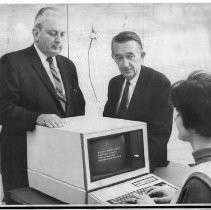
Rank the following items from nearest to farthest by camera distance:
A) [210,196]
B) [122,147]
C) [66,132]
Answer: [210,196]
[66,132]
[122,147]

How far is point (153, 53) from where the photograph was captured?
2.40 metres

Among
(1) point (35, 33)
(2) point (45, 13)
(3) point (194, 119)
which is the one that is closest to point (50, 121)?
(1) point (35, 33)

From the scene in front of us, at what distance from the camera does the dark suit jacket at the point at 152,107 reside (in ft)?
7.68

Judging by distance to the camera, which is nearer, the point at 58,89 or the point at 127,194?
the point at 127,194

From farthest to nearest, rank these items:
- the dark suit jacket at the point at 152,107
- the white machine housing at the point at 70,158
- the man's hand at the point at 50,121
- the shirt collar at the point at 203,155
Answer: the dark suit jacket at the point at 152,107
the man's hand at the point at 50,121
the white machine housing at the point at 70,158
the shirt collar at the point at 203,155

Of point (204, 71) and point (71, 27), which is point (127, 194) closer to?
point (204, 71)

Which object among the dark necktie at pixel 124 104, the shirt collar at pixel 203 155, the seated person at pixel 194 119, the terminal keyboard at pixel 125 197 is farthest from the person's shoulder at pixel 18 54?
the shirt collar at pixel 203 155

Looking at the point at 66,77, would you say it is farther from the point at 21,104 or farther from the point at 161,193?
the point at 161,193

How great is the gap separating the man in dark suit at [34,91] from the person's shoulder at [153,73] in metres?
0.47

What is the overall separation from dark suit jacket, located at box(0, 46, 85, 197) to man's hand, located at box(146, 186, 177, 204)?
70 cm

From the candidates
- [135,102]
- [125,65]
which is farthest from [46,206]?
[125,65]

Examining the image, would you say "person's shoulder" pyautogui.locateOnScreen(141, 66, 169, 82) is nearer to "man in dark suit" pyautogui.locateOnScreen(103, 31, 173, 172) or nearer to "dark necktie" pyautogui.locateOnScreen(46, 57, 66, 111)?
"man in dark suit" pyautogui.locateOnScreen(103, 31, 173, 172)

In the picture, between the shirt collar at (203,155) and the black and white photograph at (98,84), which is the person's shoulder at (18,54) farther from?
the shirt collar at (203,155)

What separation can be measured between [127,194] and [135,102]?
0.62 metres
